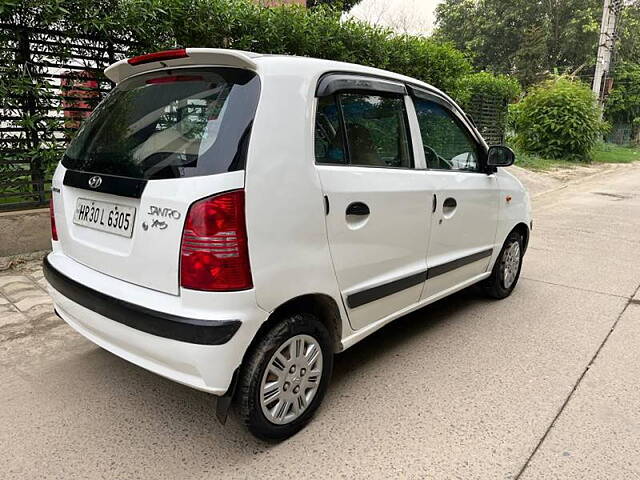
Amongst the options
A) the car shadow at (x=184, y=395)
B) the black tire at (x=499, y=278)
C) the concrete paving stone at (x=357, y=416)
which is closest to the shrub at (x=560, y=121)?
the black tire at (x=499, y=278)

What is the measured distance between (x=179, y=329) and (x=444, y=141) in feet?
7.31

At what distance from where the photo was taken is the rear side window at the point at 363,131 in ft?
7.76

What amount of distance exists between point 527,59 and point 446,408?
32.4m

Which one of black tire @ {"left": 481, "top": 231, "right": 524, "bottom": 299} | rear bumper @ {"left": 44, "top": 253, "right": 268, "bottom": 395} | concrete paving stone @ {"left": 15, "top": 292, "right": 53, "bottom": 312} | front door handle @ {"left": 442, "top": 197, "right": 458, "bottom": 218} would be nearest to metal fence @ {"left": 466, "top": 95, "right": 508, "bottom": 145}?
black tire @ {"left": 481, "top": 231, "right": 524, "bottom": 299}

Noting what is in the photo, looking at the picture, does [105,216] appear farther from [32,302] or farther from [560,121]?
[560,121]

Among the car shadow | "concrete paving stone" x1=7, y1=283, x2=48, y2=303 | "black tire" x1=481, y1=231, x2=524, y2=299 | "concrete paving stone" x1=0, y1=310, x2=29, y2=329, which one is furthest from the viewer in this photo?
"black tire" x1=481, y1=231, x2=524, y2=299

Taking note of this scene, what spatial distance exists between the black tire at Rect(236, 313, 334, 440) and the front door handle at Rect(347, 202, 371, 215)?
54 cm

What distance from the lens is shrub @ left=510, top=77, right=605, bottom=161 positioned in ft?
51.0

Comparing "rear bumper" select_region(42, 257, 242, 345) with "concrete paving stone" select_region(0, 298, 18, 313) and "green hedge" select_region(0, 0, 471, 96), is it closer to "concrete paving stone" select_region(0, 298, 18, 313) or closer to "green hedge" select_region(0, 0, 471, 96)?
"concrete paving stone" select_region(0, 298, 18, 313)

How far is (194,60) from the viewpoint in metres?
2.21

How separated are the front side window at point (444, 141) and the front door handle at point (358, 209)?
2.53 feet

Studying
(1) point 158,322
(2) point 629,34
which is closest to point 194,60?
(1) point 158,322

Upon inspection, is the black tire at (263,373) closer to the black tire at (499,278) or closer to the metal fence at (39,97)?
the black tire at (499,278)

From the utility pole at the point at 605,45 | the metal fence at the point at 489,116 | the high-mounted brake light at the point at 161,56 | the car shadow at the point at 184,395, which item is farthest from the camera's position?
the utility pole at the point at 605,45
